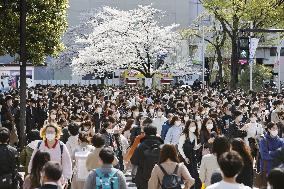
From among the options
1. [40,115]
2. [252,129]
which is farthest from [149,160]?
[40,115]

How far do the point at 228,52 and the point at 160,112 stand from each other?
4521cm

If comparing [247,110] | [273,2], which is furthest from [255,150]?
[273,2]

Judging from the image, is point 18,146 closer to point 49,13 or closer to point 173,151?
point 49,13

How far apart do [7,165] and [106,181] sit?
200cm

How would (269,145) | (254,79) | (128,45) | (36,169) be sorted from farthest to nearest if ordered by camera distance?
(128,45) < (254,79) < (269,145) < (36,169)

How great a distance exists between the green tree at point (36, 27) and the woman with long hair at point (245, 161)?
12703 millimetres

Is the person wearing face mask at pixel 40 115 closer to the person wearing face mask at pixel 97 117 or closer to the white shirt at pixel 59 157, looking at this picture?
the person wearing face mask at pixel 97 117

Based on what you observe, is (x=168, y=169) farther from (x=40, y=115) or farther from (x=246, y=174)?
(x=40, y=115)

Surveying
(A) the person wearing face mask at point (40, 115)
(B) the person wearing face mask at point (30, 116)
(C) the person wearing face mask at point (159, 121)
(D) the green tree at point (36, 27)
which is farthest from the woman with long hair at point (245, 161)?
(D) the green tree at point (36, 27)

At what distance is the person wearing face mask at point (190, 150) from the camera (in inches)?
470

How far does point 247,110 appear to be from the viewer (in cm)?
1994

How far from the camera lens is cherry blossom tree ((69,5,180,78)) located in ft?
157

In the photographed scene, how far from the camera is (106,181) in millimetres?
7793

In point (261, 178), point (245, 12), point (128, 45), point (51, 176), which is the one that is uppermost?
point (245, 12)
